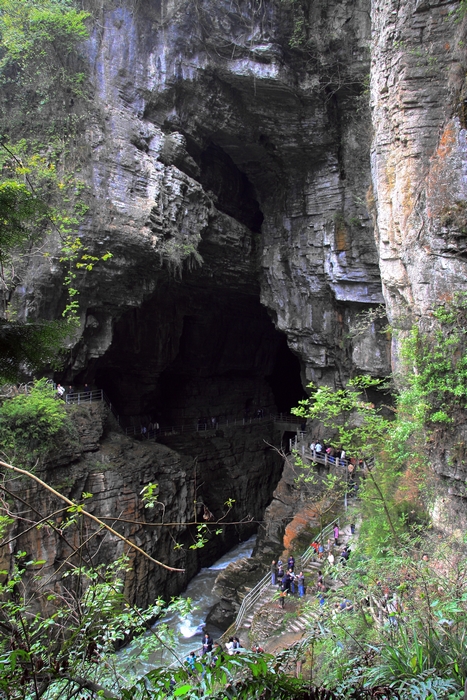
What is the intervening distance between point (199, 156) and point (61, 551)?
45.4ft

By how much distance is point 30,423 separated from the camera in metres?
11.3

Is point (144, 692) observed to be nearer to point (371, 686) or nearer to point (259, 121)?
point (371, 686)

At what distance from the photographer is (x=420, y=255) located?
7348mm

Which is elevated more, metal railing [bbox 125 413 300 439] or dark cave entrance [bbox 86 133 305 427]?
dark cave entrance [bbox 86 133 305 427]

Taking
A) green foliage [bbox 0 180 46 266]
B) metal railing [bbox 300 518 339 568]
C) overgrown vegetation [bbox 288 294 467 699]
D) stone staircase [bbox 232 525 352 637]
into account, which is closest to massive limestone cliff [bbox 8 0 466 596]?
overgrown vegetation [bbox 288 294 467 699]

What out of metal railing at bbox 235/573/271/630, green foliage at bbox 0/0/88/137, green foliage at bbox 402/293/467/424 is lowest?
metal railing at bbox 235/573/271/630

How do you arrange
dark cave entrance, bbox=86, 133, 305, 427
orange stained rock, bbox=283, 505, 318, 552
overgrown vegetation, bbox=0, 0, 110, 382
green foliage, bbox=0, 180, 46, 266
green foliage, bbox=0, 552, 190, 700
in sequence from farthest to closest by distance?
dark cave entrance, bbox=86, 133, 305, 427 → overgrown vegetation, bbox=0, 0, 110, 382 → orange stained rock, bbox=283, 505, 318, 552 → green foliage, bbox=0, 180, 46, 266 → green foliage, bbox=0, 552, 190, 700

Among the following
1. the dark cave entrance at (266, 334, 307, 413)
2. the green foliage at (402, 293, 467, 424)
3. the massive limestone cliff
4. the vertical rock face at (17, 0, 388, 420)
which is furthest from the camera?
the dark cave entrance at (266, 334, 307, 413)

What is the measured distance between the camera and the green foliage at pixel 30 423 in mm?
10922

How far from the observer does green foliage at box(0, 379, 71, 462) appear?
10922mm

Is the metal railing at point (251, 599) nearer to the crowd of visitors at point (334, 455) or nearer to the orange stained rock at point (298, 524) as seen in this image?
the orange stained rock at point (298, 524)

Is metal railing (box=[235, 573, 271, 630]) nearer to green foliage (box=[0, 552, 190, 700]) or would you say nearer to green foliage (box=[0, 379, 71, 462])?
green foliage (box=[0, 379, 71, 462])

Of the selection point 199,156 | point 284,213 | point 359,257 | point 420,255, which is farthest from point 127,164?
point 420,255

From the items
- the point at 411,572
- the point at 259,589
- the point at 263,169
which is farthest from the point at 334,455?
the point at 263,169
